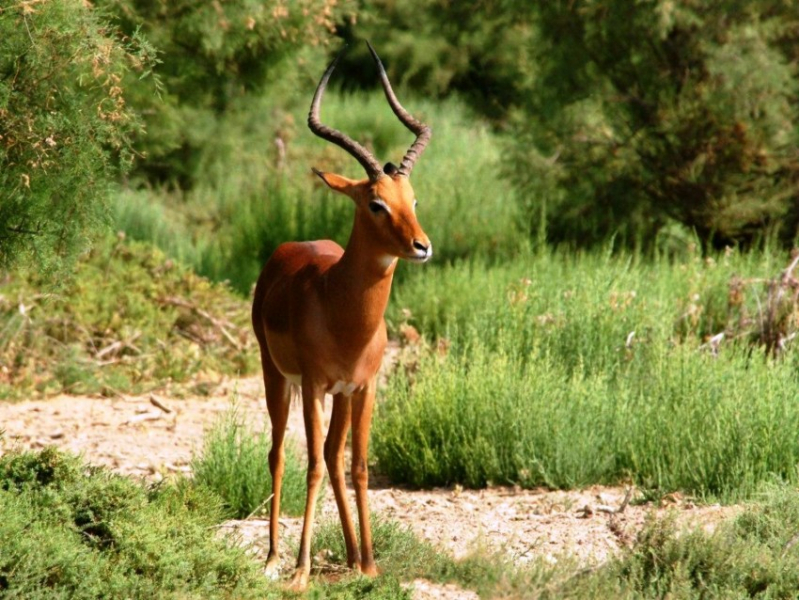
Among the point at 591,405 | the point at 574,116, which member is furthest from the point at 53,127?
the point at 574,116

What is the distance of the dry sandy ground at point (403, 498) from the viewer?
19.9 feet

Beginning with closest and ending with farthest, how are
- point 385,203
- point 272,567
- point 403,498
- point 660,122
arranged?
point 385,203
point 272,567
point 403,498
point 660,122

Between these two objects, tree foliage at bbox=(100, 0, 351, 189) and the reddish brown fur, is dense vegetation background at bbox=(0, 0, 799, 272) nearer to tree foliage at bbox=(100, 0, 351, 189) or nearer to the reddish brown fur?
tree foliage at bbox=(100, 0, 351, 189)

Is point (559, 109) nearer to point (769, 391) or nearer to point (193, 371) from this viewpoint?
point (193, 371)

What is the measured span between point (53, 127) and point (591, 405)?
3.39 metres

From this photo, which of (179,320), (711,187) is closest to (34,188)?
(179,320)

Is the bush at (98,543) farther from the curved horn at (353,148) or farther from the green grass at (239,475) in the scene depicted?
the curved horn at (353,148)

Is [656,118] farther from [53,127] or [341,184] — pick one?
[53,127]

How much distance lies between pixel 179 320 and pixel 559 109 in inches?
178

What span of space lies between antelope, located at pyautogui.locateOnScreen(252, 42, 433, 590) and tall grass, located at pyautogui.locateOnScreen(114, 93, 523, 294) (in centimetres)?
595

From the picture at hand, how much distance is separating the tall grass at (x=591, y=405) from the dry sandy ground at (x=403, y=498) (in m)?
0.19

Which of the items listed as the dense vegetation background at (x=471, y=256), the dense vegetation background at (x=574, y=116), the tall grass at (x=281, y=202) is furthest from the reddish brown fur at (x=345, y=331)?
the tall grass at (x=281, y=202)

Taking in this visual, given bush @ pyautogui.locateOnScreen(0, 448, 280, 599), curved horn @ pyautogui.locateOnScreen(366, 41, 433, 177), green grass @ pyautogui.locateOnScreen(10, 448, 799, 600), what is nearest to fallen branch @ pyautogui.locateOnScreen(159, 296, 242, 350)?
green grass @ pyautogui.locateOnScreen(10, 448, 799, 600)

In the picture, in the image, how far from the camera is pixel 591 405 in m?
7.44
